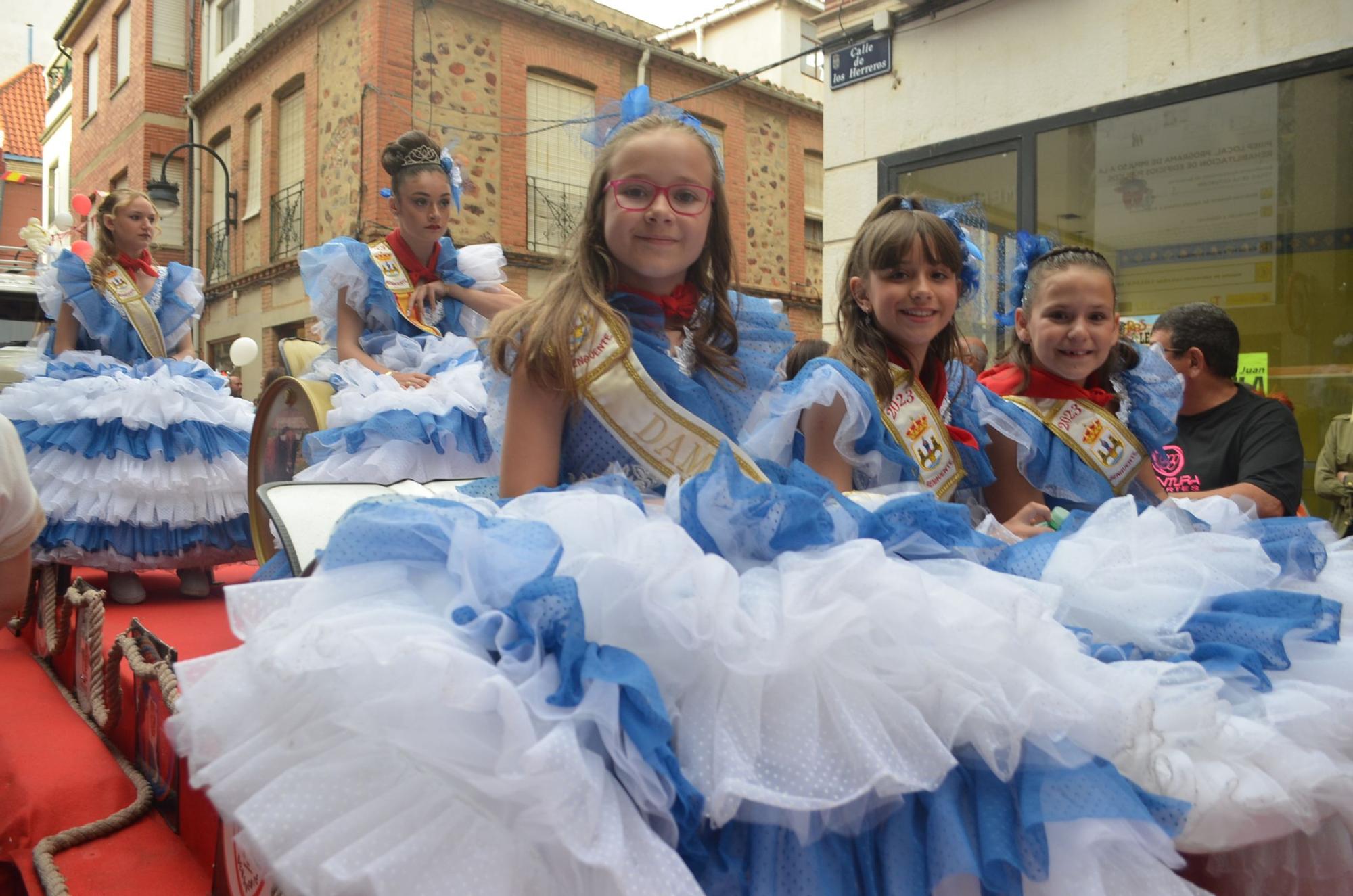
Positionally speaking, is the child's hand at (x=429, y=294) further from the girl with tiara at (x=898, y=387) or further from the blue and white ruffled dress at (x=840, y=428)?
the blue and white ruffled dress at (x=840, y=428)

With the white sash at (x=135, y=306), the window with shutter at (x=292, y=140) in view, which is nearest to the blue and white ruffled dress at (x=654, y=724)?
the white sash at (x=135, y=306)

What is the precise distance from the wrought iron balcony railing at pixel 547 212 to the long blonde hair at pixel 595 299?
1004 cm

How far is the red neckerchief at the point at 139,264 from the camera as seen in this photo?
13.8 feet

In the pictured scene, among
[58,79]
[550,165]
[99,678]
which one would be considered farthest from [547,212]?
[58,79]

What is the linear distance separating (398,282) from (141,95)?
14510mm

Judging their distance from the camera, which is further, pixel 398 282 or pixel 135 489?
pixel 135 489

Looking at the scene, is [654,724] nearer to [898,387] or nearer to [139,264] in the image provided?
[898,387]

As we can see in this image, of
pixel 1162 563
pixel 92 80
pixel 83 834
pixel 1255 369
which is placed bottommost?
pixel 83 834

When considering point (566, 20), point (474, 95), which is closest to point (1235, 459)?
point (474, 95)

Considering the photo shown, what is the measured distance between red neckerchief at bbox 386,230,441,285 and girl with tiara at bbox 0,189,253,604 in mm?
1079

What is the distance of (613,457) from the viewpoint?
1745 mm

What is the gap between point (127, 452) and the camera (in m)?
3.75

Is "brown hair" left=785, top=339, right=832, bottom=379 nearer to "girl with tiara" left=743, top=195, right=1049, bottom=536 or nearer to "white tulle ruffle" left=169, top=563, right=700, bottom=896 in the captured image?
"girl with tiara" left=743, top=195, right=1049, bottom=536

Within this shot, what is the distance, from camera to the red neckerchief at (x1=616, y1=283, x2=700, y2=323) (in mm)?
1826
